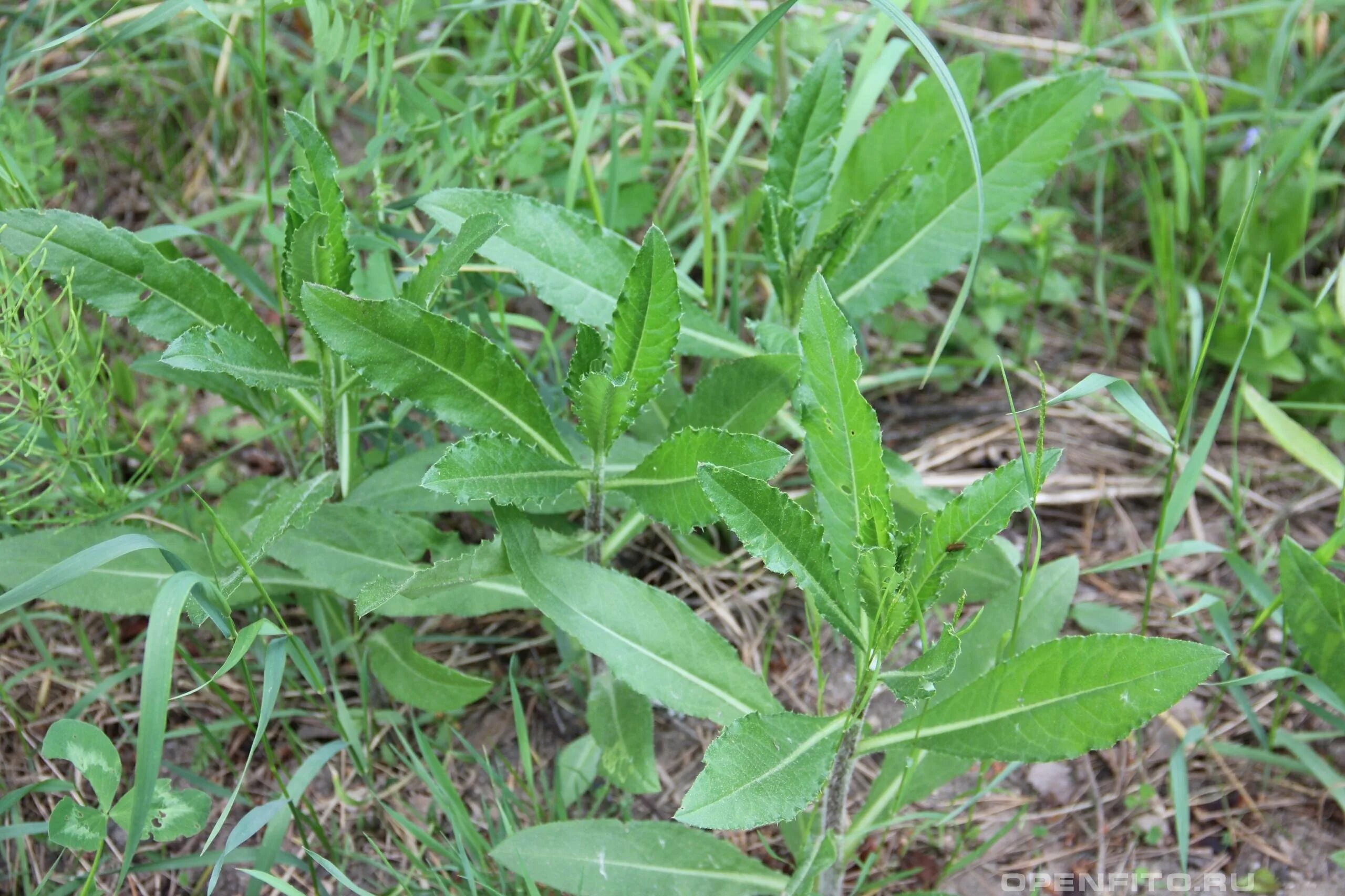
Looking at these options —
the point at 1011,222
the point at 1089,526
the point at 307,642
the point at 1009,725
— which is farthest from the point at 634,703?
the point at 1011,222

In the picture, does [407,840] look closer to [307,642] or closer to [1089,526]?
[307,642]

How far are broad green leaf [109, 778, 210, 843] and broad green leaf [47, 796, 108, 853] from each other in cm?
2

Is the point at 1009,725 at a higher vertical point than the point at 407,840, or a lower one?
higher

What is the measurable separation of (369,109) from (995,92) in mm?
1766

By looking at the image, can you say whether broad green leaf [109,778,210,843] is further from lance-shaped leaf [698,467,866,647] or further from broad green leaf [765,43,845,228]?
broad green leaf [765,43,845,228]

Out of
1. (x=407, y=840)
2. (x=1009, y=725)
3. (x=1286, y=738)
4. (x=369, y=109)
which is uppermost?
(x=369, y=109)

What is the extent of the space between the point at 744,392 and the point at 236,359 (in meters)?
0.86

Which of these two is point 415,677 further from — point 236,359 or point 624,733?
point 236,359

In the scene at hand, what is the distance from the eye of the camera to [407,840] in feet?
6.61

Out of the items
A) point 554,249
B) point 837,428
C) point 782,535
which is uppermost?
point 554,249

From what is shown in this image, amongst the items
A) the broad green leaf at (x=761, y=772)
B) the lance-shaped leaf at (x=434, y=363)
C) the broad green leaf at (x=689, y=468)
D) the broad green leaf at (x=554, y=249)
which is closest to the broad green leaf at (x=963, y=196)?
the broad green leaf at (x=554, y=249)

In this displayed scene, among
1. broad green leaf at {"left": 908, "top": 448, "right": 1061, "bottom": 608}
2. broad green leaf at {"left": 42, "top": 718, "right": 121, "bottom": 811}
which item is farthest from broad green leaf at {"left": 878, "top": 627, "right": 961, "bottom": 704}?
broad green leaf at {"left": 42, "top": 718, "right": 121, "bottom": 811}

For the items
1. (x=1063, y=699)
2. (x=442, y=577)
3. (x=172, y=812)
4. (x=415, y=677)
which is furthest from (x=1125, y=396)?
(x=172, y=812)

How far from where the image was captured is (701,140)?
2045mm
